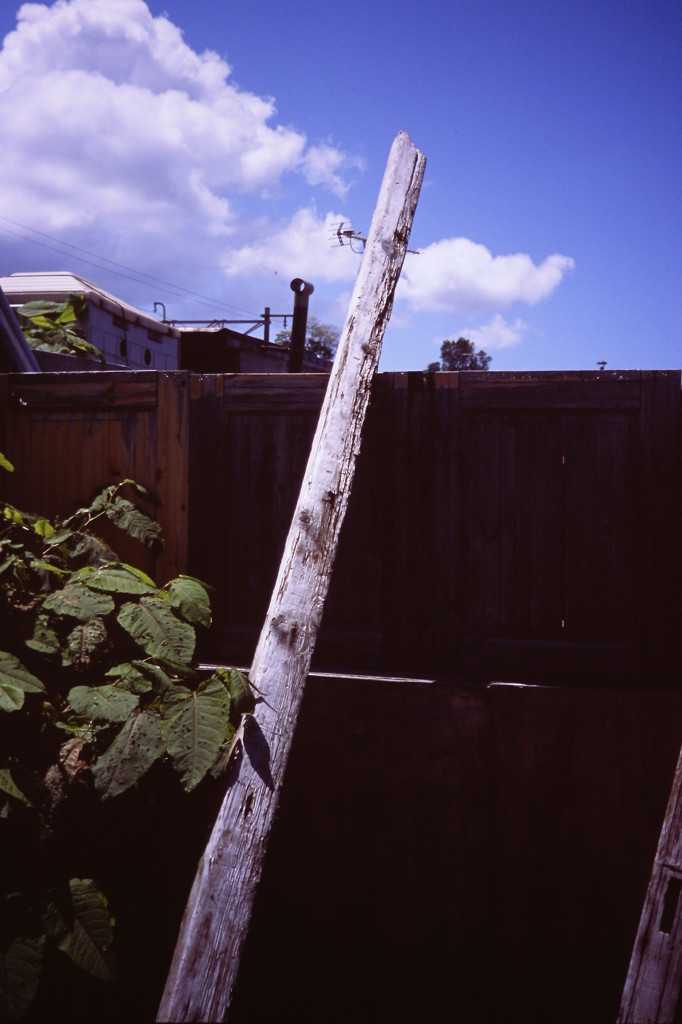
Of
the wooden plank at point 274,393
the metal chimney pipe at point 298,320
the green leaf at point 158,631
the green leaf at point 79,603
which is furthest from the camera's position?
the metal chimney pipe at point 298,320

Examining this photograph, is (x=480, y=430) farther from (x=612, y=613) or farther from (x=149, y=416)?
(x=149, y=416)

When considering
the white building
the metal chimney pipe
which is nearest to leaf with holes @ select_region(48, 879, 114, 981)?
the metal chimney pipe

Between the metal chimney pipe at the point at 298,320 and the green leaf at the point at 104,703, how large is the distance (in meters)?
5.34

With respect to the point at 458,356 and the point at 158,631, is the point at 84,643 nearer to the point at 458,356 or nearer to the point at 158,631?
the point at 158,631

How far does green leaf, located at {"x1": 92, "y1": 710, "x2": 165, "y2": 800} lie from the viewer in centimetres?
230

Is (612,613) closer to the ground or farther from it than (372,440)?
closer to the ground

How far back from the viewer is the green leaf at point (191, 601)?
283cm

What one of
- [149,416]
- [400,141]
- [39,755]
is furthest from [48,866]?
[400,141]

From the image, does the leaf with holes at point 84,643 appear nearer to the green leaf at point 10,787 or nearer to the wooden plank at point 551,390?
the green leaf at point 10,787

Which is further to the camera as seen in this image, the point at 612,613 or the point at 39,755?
the point at 612,613

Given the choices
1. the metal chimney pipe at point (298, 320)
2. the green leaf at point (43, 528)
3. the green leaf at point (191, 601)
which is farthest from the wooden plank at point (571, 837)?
the metal chimney pipe at point (298, 320)

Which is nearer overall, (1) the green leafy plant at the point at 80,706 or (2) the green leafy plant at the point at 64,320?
(1) the green leafy plant at the point at 80,706

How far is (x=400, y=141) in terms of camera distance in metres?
3.77

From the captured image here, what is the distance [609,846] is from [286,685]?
60.1 inches
